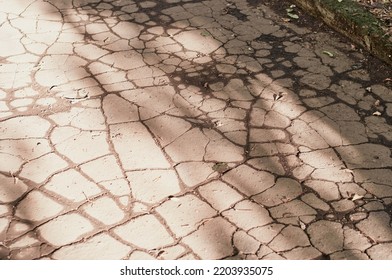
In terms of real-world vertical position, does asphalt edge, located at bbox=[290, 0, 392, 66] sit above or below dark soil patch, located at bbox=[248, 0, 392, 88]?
above

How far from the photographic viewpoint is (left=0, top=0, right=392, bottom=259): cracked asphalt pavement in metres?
2.41

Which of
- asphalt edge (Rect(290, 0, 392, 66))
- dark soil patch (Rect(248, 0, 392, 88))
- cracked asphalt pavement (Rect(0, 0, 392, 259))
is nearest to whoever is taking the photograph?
cracked asphalt pavement (Rect(0, 0, 392, 259))

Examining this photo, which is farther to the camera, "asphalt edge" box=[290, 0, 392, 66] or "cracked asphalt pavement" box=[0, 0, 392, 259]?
"asphalt edge" box=[290, 0, 392, 66]

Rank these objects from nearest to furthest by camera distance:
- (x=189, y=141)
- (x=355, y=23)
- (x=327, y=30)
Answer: (x=189, y=141)
(x=355, y=23)
(x=327, y=30)

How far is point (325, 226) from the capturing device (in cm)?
245

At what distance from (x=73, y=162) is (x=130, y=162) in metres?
0.35

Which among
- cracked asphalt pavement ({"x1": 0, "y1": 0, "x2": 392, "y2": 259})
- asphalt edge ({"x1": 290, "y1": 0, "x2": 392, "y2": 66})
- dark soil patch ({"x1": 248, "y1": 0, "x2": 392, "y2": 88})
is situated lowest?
cracked asphalt pavement ({"x1": 0, "y1": 0, "x2": 392, "y2": 259})

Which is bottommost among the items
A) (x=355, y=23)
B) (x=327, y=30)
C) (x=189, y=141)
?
(x=189, y=141)

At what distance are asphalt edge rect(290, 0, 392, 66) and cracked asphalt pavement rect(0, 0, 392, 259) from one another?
122mm

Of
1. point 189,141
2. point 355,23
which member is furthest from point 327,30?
point 189,141

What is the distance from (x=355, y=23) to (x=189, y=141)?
6.63 feet

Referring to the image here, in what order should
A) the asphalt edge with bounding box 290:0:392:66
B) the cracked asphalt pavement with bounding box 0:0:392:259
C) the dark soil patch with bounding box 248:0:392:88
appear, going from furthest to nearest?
the asphalt edge with bounding box 290:0:392:66
the dark soil patch with bounding box 248:0:392:88
the cracked asphalt pavement with bounding box 0:0:392:259

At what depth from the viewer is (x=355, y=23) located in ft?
13.2

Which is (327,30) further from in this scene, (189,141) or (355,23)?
(189,141)
